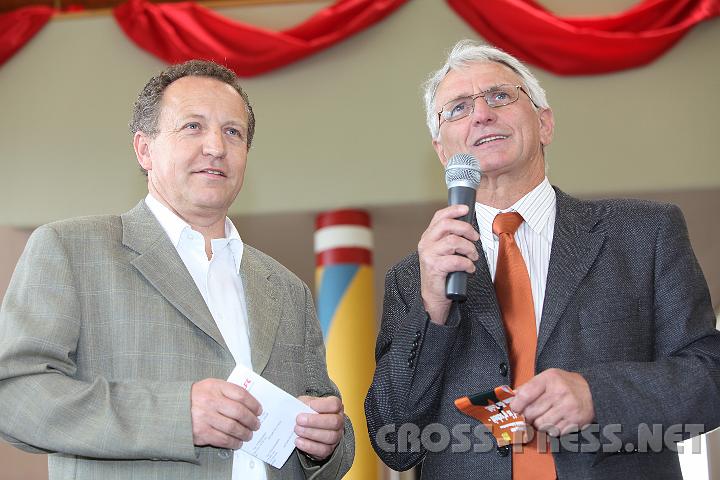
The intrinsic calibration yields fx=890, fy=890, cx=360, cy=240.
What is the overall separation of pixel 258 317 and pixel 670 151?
4.20 meters

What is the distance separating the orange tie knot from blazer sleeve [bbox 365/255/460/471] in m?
0.28

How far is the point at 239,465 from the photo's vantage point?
6.89 ft

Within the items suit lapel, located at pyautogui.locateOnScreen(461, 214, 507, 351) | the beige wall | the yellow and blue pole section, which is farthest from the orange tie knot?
the beige wall

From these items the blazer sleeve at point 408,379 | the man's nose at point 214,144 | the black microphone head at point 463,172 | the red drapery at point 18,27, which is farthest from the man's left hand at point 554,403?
the red drapery at point 18,27

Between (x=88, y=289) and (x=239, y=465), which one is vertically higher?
(x=88, y=289)

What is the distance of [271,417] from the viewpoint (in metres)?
2.04

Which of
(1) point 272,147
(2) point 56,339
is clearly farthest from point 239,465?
(1) point 272,147

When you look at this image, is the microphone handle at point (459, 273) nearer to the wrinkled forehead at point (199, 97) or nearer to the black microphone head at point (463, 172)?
the black microphone head at point (463, 172)

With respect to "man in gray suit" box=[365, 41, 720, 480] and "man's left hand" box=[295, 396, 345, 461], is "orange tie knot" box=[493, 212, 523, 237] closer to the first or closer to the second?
"man in gray suit" box=[365, 41, 720, 480]

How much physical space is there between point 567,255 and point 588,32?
3.95 m

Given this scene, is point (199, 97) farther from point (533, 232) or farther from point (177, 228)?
point (533, 232)

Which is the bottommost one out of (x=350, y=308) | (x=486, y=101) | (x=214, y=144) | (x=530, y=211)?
(x=530, y=211)

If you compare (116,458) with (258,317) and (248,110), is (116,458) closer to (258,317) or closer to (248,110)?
(258,317)

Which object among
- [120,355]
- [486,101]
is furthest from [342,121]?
[120,355]
